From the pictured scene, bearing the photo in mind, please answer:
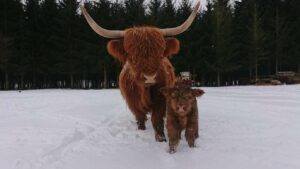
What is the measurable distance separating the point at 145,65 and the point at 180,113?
33.7 inches

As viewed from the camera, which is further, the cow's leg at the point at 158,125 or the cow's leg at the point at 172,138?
the cow's leg at the point at 158,125

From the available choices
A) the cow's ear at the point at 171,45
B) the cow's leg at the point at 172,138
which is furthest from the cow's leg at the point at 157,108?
the cow's leg at the point at 172,138

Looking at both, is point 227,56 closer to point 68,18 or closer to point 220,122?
point 68,18

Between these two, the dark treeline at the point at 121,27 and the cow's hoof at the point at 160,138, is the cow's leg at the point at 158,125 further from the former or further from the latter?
the dark treeline at the point at 121,27

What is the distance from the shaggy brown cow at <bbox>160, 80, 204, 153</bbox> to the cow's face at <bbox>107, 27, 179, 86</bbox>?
1.39 ft

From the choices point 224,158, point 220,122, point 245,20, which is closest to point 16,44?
point 245,20

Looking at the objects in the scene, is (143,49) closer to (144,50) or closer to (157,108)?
(144,50)

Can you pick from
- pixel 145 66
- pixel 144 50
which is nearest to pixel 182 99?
pixel 145 66

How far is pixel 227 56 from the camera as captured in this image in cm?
3084

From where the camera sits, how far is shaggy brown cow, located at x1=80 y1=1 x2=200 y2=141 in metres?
5.74

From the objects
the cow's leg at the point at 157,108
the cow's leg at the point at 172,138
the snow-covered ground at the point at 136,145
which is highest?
the cow's leg at the point at 157,108

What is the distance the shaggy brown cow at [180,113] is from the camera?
17.2 ft

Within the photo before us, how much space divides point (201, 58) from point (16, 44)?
14.2 metres

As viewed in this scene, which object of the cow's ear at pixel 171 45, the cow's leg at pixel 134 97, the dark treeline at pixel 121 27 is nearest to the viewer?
the cow's ear at pixel 171 45
